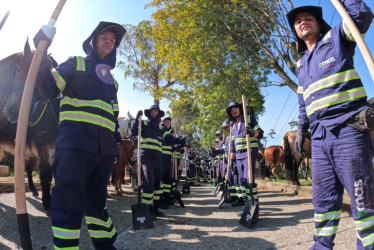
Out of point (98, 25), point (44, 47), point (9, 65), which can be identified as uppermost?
point (9, 65)

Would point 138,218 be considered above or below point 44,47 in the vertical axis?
below

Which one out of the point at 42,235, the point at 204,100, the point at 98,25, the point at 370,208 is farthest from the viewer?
the point at 204,100

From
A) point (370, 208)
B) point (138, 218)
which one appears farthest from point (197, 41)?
point (370, 208)

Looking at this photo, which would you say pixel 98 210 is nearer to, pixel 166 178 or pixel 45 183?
pixel 45 183

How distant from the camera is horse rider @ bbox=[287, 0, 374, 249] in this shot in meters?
2.17

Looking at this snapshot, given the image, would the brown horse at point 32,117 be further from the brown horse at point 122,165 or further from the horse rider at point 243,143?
the horse rider at point 243,143

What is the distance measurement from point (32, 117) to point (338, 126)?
4.08m

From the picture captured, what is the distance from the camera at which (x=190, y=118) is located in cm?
3550

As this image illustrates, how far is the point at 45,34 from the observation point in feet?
7.83

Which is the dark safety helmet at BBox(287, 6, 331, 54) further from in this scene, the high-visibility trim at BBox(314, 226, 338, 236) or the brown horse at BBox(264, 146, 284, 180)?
the brown horse at BBox(264, 146, 284, 180)

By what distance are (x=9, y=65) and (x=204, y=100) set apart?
14.7 meters

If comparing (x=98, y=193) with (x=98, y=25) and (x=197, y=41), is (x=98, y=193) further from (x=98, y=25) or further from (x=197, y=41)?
(x=197, y=41)

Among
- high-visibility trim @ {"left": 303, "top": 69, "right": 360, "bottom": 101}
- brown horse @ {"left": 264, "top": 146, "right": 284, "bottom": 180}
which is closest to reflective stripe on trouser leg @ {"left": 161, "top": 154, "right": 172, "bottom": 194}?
high-visibility trim @ {"left": 303, "top": 69, "right": 360, "bottom": 101}

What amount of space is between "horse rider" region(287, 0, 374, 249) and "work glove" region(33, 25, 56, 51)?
2417 mm
